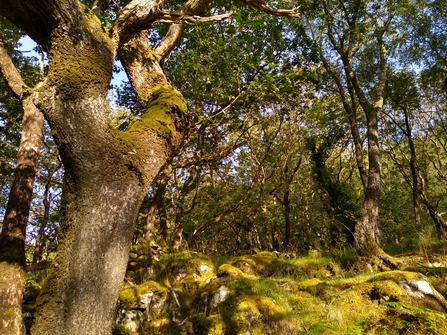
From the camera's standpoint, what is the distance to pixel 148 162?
2.88 m

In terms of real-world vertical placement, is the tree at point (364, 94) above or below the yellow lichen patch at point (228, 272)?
above

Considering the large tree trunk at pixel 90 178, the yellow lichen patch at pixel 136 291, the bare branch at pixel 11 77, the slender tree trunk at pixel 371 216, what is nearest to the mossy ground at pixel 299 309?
the yellow lichen patch at pixel 136 291

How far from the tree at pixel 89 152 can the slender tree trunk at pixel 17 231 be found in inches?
142

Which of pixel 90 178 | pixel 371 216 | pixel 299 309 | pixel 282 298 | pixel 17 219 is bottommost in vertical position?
pixel 299 309

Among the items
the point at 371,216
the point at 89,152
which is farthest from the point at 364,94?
the point at 89,152

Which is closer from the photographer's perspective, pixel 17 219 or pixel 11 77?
pixel 17 219

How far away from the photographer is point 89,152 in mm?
2535

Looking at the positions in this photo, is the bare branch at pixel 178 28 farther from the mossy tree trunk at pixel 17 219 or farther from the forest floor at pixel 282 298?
the forest floor at pixel 282 298

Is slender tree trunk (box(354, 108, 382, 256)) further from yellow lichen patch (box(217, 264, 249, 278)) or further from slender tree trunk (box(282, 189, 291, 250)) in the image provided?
slender tree trunk (box(282, 189, 291, 250))

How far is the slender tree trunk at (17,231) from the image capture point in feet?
15.9

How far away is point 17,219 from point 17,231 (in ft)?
0.95

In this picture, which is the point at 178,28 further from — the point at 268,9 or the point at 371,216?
the point at 371,216

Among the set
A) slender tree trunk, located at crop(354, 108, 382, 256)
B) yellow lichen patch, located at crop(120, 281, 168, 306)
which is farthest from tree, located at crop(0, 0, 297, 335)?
slender tree trunk, located at crop(354, 108, 382, 256)

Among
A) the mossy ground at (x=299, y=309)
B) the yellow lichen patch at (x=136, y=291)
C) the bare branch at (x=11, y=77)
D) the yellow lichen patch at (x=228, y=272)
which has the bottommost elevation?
the mossy ground at (x=299, y=309)
